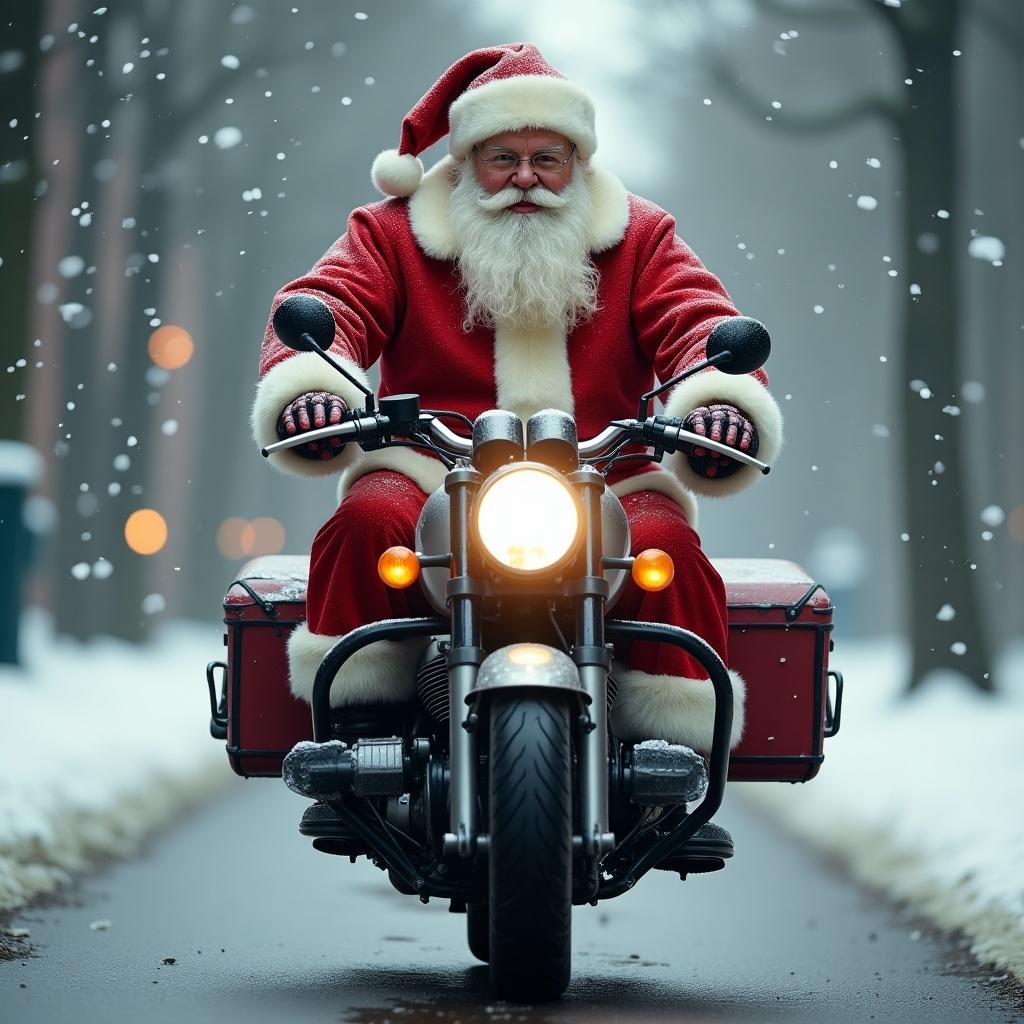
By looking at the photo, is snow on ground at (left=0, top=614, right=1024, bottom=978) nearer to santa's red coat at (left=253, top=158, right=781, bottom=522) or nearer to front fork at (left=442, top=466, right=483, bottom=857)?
santa's red coat at (left=253, top=158, right=781, bottom=522)

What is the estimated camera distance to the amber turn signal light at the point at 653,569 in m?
4.74

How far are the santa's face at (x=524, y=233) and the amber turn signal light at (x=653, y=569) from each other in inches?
49.7

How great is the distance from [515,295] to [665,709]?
139 cm

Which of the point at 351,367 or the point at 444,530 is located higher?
the point at 351,367

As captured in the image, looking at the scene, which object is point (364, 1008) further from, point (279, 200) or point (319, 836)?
point (279, 200)

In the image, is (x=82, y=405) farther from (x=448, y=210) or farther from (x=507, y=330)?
(x=507, y=330)

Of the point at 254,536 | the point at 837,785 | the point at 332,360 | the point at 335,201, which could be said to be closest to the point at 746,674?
the point at 332,360

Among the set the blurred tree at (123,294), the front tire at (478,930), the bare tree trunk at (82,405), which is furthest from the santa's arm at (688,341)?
the blurred tree at (123,294)

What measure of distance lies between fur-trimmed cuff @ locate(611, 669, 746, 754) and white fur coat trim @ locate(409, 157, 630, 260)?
1439 mm

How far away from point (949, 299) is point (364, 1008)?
28.1 ft

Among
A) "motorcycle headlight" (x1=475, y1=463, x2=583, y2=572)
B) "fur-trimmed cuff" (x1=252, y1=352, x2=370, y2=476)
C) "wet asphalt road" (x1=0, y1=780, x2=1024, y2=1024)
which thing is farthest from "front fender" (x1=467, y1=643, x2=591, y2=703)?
"fur-trimmed cuff" (x1=252, y1=352, x2=370, y2=476)

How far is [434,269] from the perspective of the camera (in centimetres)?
596

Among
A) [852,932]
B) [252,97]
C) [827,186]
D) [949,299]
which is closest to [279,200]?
[252,97]

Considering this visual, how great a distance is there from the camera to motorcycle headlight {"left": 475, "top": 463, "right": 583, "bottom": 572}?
459cm
